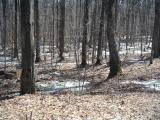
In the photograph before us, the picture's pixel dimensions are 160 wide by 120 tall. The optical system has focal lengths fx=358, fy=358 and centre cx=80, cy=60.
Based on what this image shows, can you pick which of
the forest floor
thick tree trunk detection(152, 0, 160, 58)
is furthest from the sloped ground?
thick tree trunk detection(152, 0, 160, 58)

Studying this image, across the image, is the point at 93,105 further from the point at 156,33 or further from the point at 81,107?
the point at 156,33

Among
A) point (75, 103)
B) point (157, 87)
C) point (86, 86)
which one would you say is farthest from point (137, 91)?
point (75, 103)

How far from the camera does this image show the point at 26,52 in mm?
13414

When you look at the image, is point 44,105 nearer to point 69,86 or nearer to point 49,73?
point 69,86

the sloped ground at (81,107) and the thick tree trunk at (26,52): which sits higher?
the thick tree trunk at (26,52)

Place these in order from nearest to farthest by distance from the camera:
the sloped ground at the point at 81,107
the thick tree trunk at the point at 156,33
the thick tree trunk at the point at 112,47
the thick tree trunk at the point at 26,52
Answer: the sloped ground at the point at 81,107, the thick tree trunk at the point at 26,52, the thick tree trunk at the point at 112,47, the thick tree trunk at the point at 156,33

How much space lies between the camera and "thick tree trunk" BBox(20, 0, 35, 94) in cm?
1320

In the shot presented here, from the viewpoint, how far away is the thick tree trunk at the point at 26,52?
13195mm

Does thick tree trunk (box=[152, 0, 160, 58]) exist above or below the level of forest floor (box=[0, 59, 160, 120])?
above

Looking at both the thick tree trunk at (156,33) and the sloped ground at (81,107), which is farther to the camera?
the thick tree trunk at (156,33)

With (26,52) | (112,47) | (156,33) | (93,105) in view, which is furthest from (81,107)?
(156,33)

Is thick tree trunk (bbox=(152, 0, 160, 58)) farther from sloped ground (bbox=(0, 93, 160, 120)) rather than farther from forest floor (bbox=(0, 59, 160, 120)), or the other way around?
sloped ground (bbox=(0, 93, 160, 120))

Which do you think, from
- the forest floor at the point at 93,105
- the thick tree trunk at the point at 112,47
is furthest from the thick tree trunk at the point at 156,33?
the forest floor at the point at 93,105

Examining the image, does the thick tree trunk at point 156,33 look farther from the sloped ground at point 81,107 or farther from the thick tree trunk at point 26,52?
the thick tree trunk at point 26,52
